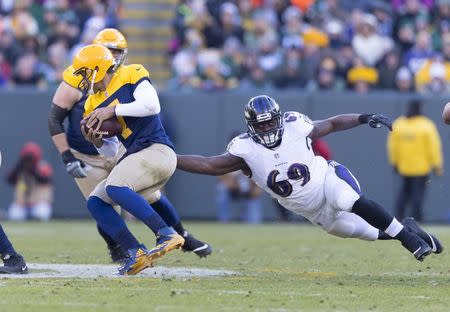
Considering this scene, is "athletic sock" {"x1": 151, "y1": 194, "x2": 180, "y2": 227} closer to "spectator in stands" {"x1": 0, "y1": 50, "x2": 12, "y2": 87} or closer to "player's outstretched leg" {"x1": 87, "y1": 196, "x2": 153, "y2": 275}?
"player's outstretched leg" {"x1": 87, "y1": 196, "x2": 153, "y2": 275}

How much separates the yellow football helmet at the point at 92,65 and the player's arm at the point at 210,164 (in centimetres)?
77

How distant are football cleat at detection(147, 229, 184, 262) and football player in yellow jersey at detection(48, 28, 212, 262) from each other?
3.43ft

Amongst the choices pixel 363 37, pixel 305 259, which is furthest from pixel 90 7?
pixel 305 259

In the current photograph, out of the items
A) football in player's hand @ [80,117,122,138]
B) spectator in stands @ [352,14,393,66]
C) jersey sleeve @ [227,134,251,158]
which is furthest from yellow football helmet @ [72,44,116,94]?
spectator in stands @ [352,14,393,66]

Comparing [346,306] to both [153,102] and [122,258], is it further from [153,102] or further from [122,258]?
[122,258]

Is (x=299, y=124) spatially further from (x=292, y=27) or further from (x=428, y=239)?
(x=292, y=27)

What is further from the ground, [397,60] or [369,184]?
[397,60]

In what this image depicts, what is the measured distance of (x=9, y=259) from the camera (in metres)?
7.84

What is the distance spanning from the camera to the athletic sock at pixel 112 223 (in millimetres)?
7754

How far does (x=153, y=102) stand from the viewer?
7.77m

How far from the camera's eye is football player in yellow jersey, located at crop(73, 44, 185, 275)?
7.68m

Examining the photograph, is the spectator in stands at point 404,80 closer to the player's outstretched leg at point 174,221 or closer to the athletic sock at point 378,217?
the player's outstretched leg at point 174,221

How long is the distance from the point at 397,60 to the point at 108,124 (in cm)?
898

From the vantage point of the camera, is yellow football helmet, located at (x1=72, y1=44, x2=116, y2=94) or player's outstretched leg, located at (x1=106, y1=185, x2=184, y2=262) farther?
yellow football helmet, located at (x1=72, y1=44, x2=116, y2=94)
